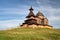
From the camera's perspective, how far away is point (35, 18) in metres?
76.0

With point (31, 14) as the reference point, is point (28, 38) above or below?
below

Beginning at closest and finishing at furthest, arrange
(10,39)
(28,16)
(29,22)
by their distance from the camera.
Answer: (10,39) < (29,22) < (28,16)

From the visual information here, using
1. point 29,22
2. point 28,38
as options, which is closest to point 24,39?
point 28,38

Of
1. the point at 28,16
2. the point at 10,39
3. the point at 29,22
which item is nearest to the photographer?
the point at 10,39

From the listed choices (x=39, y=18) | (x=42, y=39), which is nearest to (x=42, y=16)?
(x=39, y=18)

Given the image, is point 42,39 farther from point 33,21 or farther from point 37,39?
point 33,21

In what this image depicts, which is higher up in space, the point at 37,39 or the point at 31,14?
the point at 31,14

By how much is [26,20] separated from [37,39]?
154 feet

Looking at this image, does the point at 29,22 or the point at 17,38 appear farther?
the point at 29,22

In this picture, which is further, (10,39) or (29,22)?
(29,22)

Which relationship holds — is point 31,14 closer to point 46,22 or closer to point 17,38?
point 46,22

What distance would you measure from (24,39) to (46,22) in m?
53.4

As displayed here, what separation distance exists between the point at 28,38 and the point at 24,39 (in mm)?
836

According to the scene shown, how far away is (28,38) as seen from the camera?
26.7 meters
